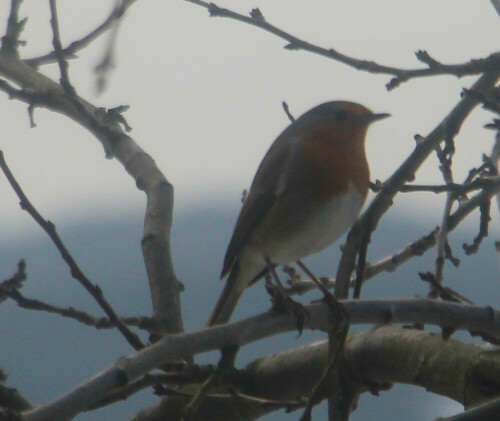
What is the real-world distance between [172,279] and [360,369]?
0.89m

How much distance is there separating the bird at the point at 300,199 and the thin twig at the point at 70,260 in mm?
1511

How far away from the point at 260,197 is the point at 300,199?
1.01 ft

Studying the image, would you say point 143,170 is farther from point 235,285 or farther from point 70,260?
point 70,260

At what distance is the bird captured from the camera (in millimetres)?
3750

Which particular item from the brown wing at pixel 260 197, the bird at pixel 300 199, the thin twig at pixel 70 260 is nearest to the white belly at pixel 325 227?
the bird at pixel 300 199

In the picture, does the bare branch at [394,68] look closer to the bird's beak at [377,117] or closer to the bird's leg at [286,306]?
the bird's leg at [286,306]

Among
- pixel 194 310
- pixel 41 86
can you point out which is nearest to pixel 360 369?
pixel 41 86

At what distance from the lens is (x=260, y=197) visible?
4.06 meters

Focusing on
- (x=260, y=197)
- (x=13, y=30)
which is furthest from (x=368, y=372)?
(x=13, y=30)

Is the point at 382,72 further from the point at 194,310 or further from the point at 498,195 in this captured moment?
the point at 194,310

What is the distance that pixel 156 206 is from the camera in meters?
3.57

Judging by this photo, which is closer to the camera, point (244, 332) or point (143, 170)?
point (244, 332)

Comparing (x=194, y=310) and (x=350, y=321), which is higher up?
(x=194, y=310)

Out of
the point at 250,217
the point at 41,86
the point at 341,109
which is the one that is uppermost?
the point at 41,86
